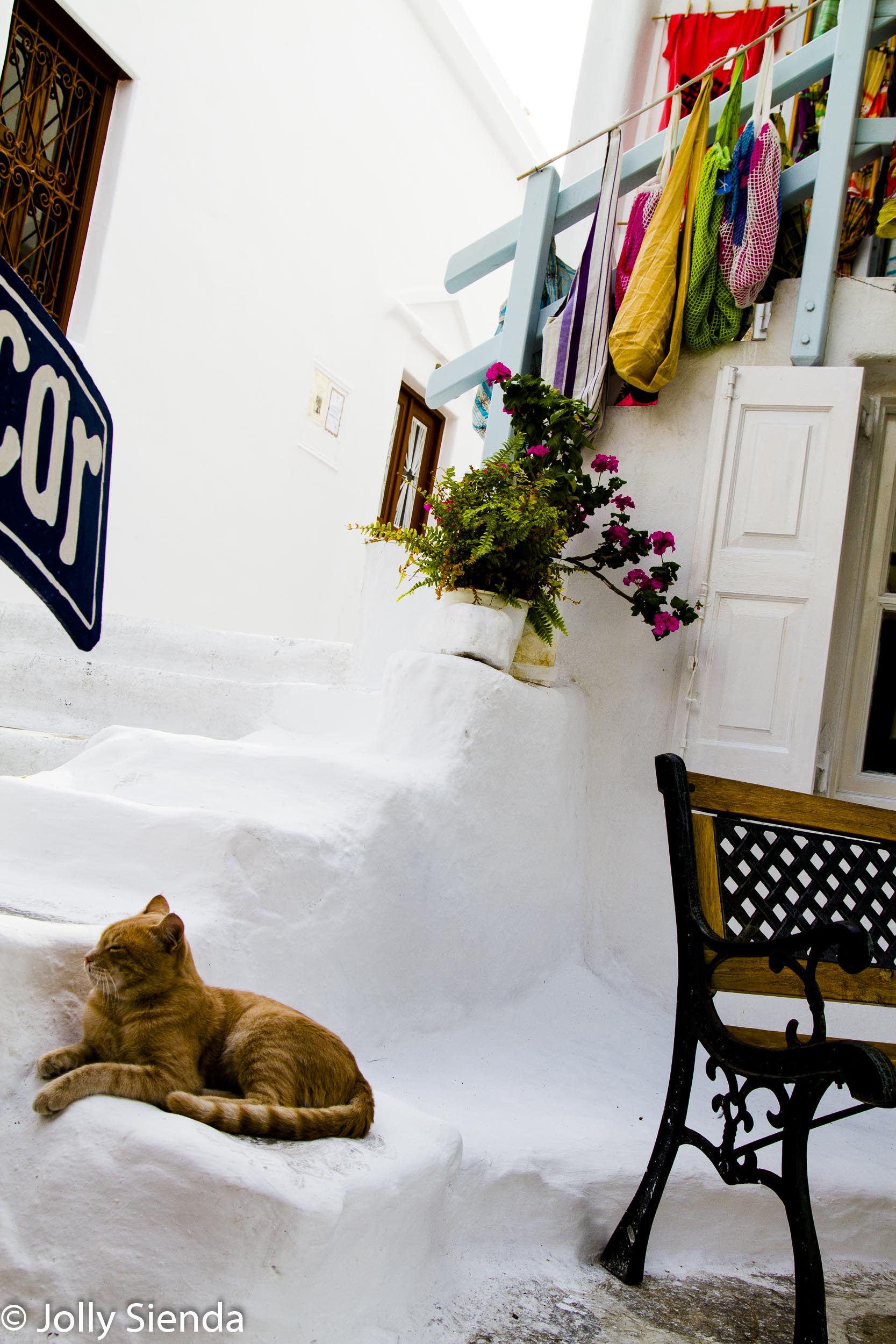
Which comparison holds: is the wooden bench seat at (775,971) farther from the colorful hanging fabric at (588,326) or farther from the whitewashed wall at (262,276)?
the whitewashed wall at (262,276)

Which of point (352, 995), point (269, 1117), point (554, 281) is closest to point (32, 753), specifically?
point (352, 995)

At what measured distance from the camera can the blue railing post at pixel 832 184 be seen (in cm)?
394

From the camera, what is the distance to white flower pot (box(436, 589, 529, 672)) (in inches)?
139

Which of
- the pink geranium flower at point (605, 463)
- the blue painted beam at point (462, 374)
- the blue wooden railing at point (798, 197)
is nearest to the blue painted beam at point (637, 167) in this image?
the blue wooden railing at point (798, 197)

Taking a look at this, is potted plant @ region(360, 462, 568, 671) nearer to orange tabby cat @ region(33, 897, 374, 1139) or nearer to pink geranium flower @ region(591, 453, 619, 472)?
pink geranium flower @ region(591, 453, 619, 472)

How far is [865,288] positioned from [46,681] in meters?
3.56

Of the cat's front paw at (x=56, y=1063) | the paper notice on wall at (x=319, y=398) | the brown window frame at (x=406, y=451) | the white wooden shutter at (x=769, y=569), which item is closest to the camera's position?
the cat's front paw at (x=56, y=1063)

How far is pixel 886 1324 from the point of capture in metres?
2.37

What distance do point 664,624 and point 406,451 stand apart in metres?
5.90

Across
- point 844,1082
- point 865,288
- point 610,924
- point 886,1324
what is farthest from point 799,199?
point 886,1324

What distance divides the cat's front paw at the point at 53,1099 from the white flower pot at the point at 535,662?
2400 mm
